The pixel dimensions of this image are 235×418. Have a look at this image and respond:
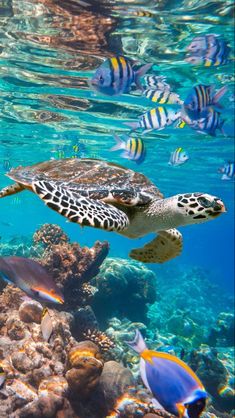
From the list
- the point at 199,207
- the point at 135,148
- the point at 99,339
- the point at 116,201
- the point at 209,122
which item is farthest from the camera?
the point at 135,148

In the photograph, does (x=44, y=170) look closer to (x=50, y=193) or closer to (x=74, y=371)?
(x=50, y=193)

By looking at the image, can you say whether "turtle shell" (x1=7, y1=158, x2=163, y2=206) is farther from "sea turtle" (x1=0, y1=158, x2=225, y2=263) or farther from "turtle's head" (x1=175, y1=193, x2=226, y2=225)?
"turtle's head" (x1=175, y1=193, x2=226, y2=225)

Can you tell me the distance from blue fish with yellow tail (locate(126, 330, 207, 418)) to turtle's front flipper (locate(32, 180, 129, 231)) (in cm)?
149

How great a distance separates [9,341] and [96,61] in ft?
30.9

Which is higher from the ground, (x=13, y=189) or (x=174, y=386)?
(x=13, y=189)

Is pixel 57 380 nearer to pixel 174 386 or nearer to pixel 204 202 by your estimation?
pixel 174 386

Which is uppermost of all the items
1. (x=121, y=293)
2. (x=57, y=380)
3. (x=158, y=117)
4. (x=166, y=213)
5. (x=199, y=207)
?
(x=158, y=117)

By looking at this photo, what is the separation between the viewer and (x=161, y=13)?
28.7ft

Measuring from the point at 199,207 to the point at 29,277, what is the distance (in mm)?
2898

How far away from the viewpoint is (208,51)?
10.6 meters

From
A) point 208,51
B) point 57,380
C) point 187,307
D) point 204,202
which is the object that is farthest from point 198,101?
point 187,307

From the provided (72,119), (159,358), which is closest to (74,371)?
(159,358)

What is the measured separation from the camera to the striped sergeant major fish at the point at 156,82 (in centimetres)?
1262

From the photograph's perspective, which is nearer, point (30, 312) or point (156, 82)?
point (30, 312)
